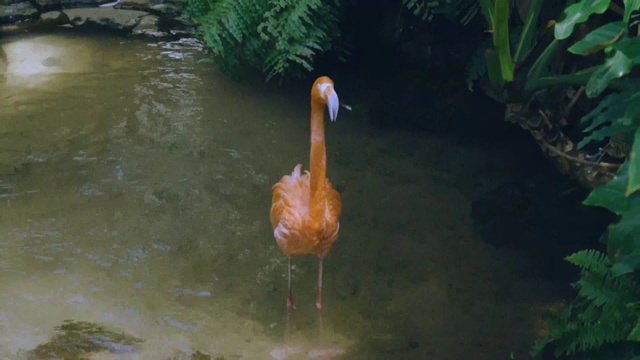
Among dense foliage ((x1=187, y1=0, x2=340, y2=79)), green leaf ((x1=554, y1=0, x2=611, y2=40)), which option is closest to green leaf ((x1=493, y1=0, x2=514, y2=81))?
green leaf ((x1=554, y1=0, x2=611, y2=40))

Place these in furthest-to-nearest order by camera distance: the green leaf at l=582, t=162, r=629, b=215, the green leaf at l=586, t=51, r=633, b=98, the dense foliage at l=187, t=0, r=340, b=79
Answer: the dense foliage at l=187, t=0, r=340, b=79
the green leaf at l=586, t=51, r=633, b=98
the green leaf at l=582, t=162, r=629, b=215

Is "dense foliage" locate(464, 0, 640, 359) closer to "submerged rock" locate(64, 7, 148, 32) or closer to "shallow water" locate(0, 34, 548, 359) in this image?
"shallow water" locate(0, 34, 548, 359)

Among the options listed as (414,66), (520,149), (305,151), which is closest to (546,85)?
(520,149)

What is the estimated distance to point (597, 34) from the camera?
2326mm

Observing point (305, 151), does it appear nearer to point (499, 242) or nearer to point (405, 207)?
point (405, 207)

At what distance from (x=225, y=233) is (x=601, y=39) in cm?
211

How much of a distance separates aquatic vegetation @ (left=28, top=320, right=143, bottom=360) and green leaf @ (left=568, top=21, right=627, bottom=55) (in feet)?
6.83

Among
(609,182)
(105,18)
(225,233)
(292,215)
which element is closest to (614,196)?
(609,182)

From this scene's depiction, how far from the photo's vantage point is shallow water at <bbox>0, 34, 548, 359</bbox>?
3.04 m

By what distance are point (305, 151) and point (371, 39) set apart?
4.46 ft

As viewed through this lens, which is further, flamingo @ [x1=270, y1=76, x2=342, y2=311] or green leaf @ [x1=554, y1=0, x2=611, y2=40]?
flamingo @ [x1=270, y1=76, x2=342, y2=311]

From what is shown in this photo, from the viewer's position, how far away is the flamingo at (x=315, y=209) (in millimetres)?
3113

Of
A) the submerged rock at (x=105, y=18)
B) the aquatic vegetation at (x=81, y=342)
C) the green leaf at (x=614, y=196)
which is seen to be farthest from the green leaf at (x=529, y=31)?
the submerged rock at (x=105, y=18)

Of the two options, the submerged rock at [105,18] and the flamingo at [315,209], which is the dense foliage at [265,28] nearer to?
the flamingo at [315,209]
